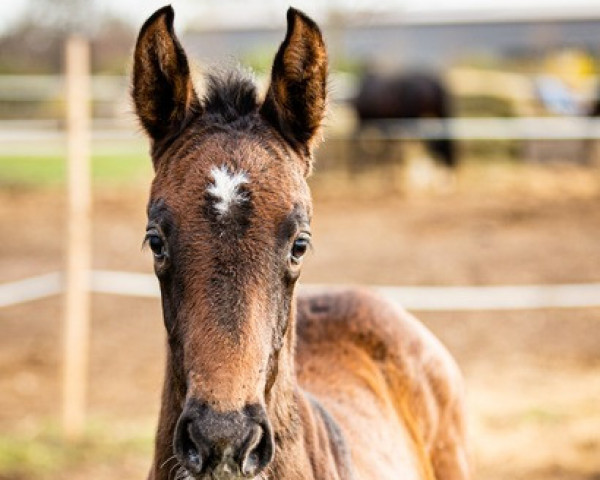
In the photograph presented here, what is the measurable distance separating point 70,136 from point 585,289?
16.4ft

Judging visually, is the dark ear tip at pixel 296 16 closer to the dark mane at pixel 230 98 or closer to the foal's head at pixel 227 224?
the foal's head at pixel 227 224

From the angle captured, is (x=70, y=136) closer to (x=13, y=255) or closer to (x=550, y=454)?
(x=550, y=454)

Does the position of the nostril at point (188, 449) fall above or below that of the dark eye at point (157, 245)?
below

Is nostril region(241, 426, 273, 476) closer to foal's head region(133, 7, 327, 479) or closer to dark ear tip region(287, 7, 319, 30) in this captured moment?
foal's head region(133, 7, 327, 479)

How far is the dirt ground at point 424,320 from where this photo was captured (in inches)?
224

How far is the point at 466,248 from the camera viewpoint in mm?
10844

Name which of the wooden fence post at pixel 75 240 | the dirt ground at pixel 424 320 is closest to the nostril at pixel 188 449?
the dirt ground at pixel 424 320

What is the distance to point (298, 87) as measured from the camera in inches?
103

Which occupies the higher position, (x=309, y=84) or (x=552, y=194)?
(x=309, y=84)

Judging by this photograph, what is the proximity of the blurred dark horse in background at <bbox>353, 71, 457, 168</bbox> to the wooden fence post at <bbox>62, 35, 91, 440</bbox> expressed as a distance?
11.0m

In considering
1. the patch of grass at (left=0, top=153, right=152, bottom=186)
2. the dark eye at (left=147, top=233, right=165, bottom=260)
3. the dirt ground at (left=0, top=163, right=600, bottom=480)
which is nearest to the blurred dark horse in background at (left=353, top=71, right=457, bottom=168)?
the dirt ground at (left=0, top=163, right=600, bottom=480)

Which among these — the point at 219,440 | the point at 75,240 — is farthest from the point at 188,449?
the point at 75,240

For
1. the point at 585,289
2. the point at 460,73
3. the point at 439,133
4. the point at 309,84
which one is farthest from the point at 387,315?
the point at 460,73

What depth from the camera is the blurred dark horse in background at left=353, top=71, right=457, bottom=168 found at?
17.1 meters
